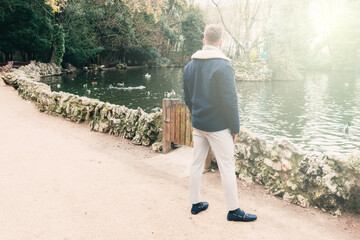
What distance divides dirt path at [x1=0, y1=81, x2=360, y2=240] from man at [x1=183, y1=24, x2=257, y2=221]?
707 mm

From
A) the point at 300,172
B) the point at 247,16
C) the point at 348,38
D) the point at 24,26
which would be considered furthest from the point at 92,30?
the point at 348,38

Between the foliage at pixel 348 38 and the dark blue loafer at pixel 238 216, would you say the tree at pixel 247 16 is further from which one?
the dark blue loafer at pixel 238 216

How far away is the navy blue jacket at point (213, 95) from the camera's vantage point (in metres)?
3.27

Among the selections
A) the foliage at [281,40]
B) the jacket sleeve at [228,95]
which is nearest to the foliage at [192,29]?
the foliage at [281,40]

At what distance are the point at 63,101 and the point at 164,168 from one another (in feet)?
21.1

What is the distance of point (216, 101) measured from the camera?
11.1 ft

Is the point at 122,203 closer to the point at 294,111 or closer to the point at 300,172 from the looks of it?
the point at 300,172

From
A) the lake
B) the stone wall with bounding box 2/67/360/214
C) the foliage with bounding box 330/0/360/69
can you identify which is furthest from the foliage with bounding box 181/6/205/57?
the stone wall with bounding box 2/67/360/214

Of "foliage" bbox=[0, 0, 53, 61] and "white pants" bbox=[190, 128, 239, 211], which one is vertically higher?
"foliage" bbox=[0, 0, 53, 61]

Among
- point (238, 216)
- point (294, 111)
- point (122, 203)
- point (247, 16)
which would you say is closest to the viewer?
point (238, 216)

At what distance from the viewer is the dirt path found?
362cm

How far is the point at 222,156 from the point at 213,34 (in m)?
1.53

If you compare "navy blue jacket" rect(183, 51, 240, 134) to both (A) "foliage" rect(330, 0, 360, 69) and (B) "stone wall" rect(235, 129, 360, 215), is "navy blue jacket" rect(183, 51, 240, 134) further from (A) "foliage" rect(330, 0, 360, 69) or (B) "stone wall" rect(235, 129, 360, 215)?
(A) "foliage" rect(330, 0, 360, 69)

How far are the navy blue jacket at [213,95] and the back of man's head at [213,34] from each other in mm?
260
